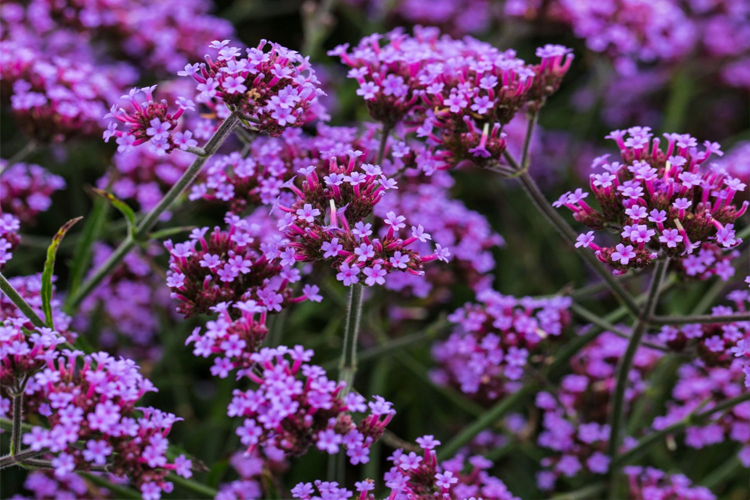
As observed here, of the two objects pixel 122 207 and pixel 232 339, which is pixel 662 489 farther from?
pixel 122 207

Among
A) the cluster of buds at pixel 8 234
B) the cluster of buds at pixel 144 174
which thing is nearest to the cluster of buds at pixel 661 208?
the cluster of buds at pixel 8 234

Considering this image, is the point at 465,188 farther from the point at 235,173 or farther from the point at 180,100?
the point at 180,100

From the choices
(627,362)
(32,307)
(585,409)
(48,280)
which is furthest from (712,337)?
(32,307)

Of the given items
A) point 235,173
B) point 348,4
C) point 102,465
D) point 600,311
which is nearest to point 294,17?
point 348,4

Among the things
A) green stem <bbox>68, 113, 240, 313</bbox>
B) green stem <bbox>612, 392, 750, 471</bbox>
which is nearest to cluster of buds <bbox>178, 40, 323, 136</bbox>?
green stem <bbox>68, 113, 240, 313</bbox>

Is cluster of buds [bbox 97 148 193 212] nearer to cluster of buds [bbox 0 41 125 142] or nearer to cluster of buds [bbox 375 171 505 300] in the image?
cluster of buds [bbox 0 41 125 142]

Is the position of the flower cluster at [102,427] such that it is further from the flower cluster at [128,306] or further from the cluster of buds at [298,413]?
the flower cluster at [128,306]
